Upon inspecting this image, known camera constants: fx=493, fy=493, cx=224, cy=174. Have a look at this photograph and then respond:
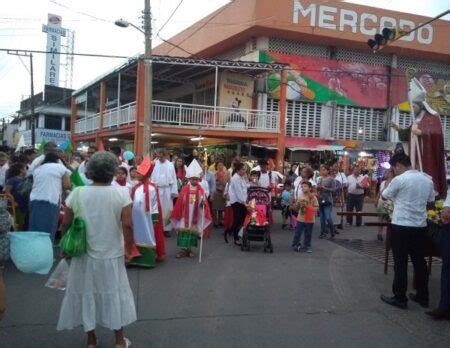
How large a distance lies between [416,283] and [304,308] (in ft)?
4.84

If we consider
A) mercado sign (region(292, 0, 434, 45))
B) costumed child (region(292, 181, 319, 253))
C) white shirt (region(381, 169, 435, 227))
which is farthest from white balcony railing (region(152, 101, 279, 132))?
white shirt (region(381, 169, 435, 227))

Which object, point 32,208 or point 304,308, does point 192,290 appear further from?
point 32,208

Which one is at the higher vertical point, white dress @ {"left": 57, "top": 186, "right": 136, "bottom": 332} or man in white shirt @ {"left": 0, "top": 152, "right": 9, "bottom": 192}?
man in white shirt @ {"left": 0, "top": 152, "right": 9, "bottom": 192}

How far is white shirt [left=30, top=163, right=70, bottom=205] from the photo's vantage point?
23.9 feet

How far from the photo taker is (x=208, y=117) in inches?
809

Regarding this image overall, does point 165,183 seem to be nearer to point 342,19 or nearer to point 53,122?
point 342,19

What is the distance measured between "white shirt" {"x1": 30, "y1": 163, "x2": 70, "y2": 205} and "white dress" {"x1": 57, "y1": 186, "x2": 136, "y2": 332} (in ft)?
11.1

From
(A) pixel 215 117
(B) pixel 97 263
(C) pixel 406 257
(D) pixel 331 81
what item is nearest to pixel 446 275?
(C) pixel 406 257

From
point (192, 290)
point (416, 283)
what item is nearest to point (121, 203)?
point (192, 290)

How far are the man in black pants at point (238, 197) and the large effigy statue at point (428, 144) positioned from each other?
331cm

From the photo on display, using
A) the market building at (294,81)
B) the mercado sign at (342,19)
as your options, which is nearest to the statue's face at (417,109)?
the market building at (294,81)

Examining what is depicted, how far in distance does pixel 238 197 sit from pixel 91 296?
5.83 meters

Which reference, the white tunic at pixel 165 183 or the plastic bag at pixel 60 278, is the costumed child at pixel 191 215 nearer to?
the white tunic at pixel 165 183

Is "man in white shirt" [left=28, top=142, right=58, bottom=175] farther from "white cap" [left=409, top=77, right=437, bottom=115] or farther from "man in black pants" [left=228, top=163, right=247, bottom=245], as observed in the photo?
"white cap" [left=409, top=77, right=437, bottom=115]
